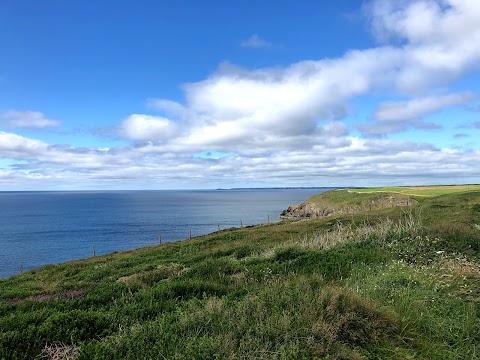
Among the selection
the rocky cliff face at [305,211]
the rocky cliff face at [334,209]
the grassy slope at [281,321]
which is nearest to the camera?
the grassy slope at [281,321]

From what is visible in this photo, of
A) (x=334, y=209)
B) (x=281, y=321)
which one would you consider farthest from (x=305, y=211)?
(x=281, y=321)

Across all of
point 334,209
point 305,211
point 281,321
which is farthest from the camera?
point 305,211

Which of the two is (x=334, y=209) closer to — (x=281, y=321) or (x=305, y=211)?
(x=305, y=211)

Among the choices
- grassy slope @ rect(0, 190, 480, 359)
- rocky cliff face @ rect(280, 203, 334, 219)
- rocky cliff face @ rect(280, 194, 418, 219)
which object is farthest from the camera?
rocky cliff face @ rect(280, 203, 334, 219)

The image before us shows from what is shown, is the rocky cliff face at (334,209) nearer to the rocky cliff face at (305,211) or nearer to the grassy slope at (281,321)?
the rocky cliff face at (305,211)

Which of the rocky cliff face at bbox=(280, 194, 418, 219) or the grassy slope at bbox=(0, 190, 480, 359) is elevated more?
the grassy slope at bbox=(0, 190, 480, 359)

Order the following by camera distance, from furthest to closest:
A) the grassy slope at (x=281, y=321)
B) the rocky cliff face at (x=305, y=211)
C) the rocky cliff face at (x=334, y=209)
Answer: the rocky cliff face at (x=305, y=211) < the rocky cliff face at (x=334, y=209) < the grassy slope at (x=281, y=321)

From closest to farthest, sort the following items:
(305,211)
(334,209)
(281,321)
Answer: (281,321)
(334,209)
(305,211)

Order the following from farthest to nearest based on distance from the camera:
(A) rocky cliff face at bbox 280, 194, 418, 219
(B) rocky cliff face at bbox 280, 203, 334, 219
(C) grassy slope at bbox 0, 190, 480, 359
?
(B) rocky cliff face at bbox 280, 203, 334, 219
(A) rocky cliff face at bbox 280, 194, 418, 219
(C) grassy slope at bbox 0, 190, 480, 359

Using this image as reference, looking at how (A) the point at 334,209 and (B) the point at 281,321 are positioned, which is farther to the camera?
(A) the point at 334,209

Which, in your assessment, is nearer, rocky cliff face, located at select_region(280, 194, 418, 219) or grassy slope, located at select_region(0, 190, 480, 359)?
grassy slope, located at select_region(0, 190, 480, 359)

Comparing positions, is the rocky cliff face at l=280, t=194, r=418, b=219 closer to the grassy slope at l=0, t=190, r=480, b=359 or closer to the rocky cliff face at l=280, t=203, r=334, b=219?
the rocky cliff face at l=280, t=203, r=334, b=219

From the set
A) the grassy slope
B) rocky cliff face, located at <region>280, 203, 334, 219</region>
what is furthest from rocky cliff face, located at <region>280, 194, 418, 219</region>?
the grassy slope

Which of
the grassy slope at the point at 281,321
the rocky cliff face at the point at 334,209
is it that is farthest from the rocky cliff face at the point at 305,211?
the grassy slope at the point at 281,321
